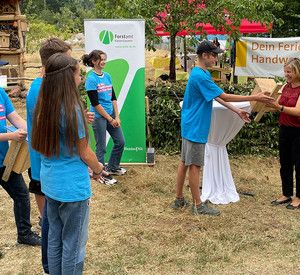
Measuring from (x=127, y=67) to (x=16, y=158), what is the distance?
3.01 m

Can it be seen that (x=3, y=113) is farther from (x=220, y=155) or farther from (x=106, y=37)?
(x=106, y=37)

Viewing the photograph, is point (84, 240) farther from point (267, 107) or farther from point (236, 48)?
point (236, 48)

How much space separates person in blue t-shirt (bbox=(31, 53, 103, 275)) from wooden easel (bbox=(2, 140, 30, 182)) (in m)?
0.88

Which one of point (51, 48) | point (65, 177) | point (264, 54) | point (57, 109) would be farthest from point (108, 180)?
point (264, 54)

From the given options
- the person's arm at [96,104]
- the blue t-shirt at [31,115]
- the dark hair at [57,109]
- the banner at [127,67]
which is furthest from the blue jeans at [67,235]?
the banner at [127,67]

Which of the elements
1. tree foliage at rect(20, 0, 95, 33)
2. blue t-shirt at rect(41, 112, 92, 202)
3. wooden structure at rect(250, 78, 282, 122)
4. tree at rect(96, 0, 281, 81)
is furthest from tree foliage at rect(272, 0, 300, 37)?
tree foliage at rect(20, 0, 95, 33)

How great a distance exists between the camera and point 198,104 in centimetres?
397

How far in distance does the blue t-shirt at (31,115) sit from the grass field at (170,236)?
0.87m

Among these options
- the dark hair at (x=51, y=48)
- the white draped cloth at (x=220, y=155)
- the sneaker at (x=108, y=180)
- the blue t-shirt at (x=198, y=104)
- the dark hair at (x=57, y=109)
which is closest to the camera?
the dark hair at (x=57, y=109)

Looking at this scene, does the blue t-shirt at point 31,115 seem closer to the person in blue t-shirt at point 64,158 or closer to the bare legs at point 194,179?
the person in blue t-shirt at point 64,158

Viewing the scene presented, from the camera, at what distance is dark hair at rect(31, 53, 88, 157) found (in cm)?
216

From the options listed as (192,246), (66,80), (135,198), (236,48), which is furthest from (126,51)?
(236,48)

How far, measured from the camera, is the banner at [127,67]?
564 cm

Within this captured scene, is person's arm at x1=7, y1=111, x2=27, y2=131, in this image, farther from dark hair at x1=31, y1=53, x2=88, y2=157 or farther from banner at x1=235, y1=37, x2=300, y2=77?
banner at x1=235, y1=37, x2=300, y2=77
